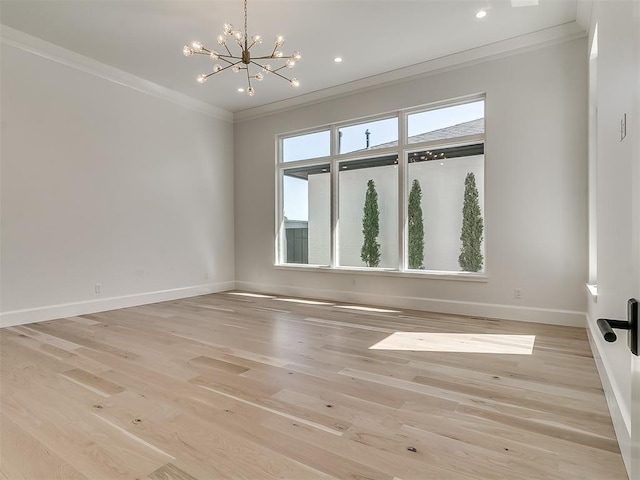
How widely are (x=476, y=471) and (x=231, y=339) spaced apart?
2546mm

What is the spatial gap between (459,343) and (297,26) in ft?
12.4

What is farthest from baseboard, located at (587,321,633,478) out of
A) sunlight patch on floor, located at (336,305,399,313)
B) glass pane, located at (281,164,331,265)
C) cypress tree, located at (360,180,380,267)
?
glass pane, located at (281,164,331,265)

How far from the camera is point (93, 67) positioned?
4.79 meters

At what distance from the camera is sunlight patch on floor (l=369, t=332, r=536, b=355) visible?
3232mm

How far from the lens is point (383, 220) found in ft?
18.0

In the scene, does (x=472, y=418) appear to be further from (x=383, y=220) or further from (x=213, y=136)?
(x=213, y=136)

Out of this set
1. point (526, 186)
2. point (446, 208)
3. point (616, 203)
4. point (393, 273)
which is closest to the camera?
point (616, 203)

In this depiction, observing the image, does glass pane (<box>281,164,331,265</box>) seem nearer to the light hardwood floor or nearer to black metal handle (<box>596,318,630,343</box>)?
the light hardwood floor

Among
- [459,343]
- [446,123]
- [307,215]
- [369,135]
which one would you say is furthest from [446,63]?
[459,343]

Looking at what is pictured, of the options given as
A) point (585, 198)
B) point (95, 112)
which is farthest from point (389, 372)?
point (95, 112)

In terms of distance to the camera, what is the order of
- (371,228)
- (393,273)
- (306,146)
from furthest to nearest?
(306,146), (371,228), (393,273)

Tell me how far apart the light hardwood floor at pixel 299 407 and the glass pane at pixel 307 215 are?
253cm

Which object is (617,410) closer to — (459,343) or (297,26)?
(459,343)

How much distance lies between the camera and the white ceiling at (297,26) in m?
3.65
